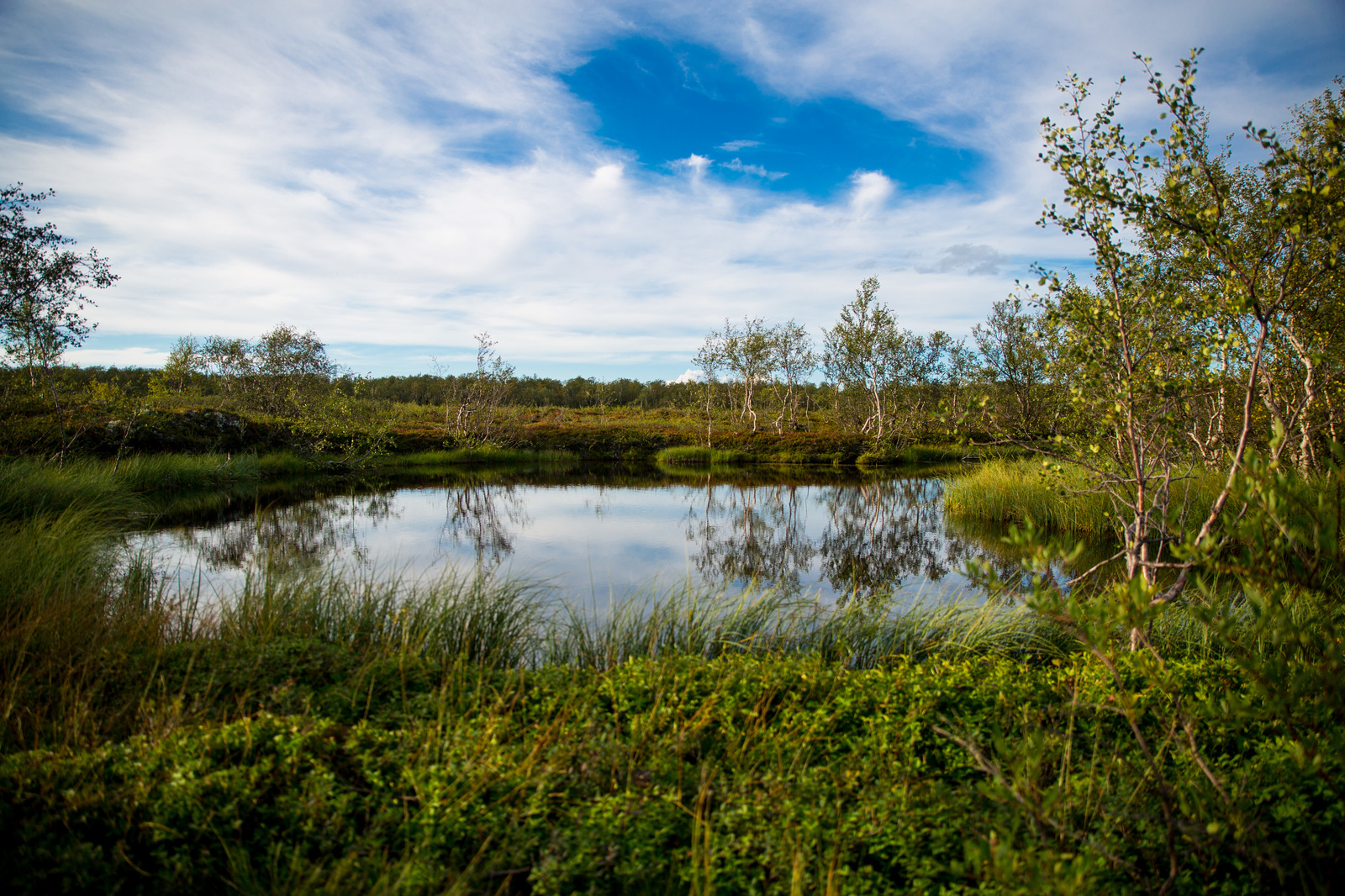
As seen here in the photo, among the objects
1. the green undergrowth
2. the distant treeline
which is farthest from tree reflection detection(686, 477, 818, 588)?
the distant treeline

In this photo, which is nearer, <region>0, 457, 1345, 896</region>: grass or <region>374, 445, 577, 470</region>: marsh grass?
<region>0, 457, 1345, 896</region>: grass

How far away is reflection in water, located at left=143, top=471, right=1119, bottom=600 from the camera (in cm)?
1042

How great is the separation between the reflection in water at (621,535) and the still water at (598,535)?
5cm

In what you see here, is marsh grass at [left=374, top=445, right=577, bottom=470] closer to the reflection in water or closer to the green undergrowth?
the reflection in water

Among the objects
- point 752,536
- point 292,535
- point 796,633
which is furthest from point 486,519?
point 796,633

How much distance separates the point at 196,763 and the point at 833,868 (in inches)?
116

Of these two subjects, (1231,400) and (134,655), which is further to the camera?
(1231,400)

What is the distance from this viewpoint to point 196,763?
10.1 feet

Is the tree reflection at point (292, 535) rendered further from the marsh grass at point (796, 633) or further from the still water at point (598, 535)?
the marsh grass at point (796, 633)

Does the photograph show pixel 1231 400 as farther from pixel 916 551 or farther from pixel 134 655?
pixel 134 655

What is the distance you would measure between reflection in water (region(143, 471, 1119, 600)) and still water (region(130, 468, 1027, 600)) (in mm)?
52

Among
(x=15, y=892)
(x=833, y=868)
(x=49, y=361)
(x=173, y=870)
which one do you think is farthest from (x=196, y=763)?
(x=49, y=361)

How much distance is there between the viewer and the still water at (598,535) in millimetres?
10023

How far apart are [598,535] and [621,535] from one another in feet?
1.66
